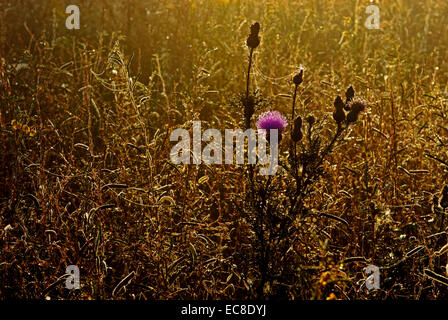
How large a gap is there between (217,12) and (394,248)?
2.80 metres

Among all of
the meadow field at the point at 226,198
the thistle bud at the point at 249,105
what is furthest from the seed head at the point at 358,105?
the thistle bud at the point at 249,105

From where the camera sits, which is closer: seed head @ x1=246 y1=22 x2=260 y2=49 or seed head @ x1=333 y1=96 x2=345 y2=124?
seed head @ x1=333 y1=96 x2=345 y2=124

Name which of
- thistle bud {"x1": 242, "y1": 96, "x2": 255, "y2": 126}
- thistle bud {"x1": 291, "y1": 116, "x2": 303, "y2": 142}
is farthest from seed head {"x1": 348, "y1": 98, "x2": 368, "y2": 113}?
thistle bud {"x1": 242, "y1": 96, "x2": 255, "y2": 126}

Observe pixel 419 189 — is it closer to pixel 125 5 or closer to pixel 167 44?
pixel 167 44

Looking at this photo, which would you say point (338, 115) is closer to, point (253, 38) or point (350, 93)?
point (350, 93)

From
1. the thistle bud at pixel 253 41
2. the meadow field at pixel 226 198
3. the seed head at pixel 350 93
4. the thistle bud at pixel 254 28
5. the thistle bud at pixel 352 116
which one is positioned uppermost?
the thistle bud at pixel 254 28

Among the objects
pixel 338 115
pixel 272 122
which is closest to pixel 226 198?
pixel 272 122

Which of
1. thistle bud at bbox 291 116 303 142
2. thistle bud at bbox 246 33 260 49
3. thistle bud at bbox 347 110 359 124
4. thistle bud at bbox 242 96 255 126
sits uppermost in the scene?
thistle bud at bbox 246 33 260 49

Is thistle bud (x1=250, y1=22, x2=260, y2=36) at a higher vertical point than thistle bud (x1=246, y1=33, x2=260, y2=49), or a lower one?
higher

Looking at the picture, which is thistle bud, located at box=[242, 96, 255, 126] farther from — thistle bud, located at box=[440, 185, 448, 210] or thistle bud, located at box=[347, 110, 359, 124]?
thistle bud, located at box=[440, 185, 448, 210]

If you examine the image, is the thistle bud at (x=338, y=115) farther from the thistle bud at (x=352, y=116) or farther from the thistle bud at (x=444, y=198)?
the thistle bud at (x=444, y=198)

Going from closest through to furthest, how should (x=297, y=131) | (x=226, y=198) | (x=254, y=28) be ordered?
(x=297, y=131) → (x=254, y=28) → (x=226, y=198)

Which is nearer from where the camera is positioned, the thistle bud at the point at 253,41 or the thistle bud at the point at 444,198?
the thistle bud at the point at 444,198

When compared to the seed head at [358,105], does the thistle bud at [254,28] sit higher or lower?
higher
